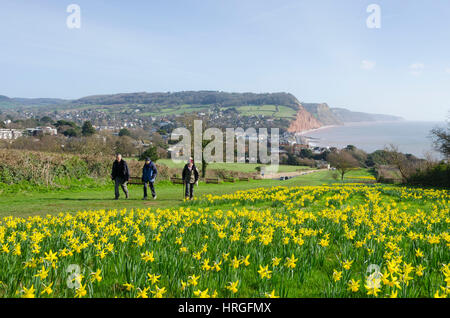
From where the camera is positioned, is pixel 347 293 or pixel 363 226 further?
pixel 363 226

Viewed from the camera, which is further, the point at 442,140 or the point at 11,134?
the point at 11,134

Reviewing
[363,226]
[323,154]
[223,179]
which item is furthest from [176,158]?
[323,154]

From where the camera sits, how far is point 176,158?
5597cm

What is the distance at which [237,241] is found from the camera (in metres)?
5.17

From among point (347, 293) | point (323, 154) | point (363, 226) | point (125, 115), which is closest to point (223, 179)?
point (363, 226)

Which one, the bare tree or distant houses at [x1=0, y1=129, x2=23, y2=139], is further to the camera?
distant houses at [x1=0, y1=129, x2=23, y2=139]

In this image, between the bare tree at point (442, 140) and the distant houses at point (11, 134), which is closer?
the bare tree at point (442, 140)

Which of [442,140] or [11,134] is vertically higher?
[11,134]
